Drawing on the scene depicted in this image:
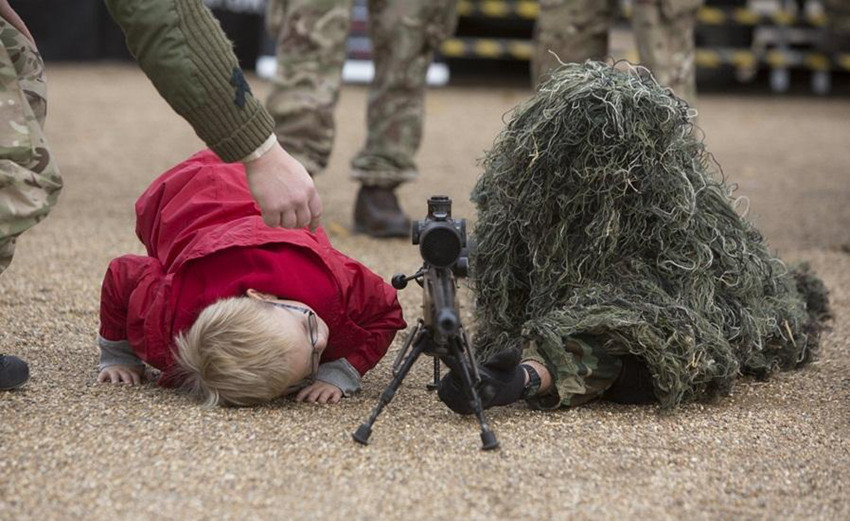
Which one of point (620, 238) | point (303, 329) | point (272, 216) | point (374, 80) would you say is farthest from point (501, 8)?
point (272, 216)

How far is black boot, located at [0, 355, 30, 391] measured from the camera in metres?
2.40

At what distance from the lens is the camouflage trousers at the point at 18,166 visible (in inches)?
84.4

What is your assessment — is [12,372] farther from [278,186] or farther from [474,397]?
[474,397]

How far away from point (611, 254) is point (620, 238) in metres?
0.04

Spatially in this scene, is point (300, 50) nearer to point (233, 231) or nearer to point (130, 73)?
point (233, 231)

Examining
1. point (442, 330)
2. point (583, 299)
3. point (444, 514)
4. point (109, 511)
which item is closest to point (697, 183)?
point (583, 299)

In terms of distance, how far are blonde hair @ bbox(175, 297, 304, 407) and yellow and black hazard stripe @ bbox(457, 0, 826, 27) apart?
9.54 metres

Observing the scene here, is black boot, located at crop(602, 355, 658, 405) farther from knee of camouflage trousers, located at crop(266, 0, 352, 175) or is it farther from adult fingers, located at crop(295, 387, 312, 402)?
knee of camouflage trousers, located at crop(266, 0, 352, 175)

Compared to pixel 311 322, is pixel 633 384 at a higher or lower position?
lower

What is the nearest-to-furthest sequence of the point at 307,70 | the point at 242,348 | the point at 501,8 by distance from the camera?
the point at 242,348, the point at 307,70, the point at 501,8

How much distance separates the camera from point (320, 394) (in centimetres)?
Result: 247

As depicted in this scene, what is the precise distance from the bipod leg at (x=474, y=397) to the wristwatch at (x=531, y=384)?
0.19 m

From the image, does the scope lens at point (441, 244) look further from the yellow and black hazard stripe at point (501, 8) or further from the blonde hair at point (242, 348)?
the yellow and black hazard stripe at point (501, 8)

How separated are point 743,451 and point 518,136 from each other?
791 mm
